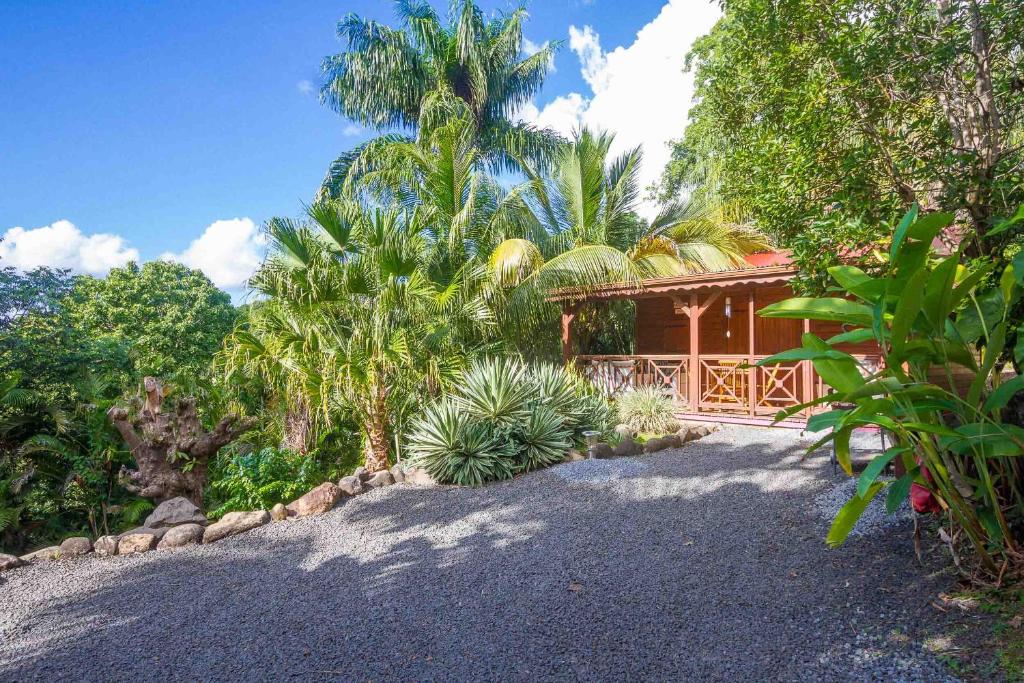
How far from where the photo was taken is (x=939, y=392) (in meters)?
2.78

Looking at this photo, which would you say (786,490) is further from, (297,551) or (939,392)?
(297,551)

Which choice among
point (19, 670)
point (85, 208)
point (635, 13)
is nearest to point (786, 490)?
point (19, 670)

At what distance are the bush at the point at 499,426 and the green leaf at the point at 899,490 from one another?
4.27 meters

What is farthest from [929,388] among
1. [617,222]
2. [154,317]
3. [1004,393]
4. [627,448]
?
[154,317]

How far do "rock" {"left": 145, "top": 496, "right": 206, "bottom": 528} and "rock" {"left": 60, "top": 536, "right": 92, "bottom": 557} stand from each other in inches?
22.1

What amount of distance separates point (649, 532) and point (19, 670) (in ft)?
13.6

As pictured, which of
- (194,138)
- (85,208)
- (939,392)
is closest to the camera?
(939,392)

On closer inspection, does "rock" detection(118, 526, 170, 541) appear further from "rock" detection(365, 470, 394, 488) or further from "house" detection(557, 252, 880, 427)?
"house" detection(557, 252, 880, 427)

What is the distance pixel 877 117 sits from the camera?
15.5ft

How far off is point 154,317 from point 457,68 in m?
12.1

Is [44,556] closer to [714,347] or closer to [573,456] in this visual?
[573,456]

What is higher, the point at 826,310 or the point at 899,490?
the point at 826,310

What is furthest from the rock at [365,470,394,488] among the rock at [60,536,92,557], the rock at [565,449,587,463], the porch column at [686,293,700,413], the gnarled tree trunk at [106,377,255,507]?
the porch column at [686,293,700,413]

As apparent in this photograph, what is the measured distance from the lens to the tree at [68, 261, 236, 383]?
14.8 metres
